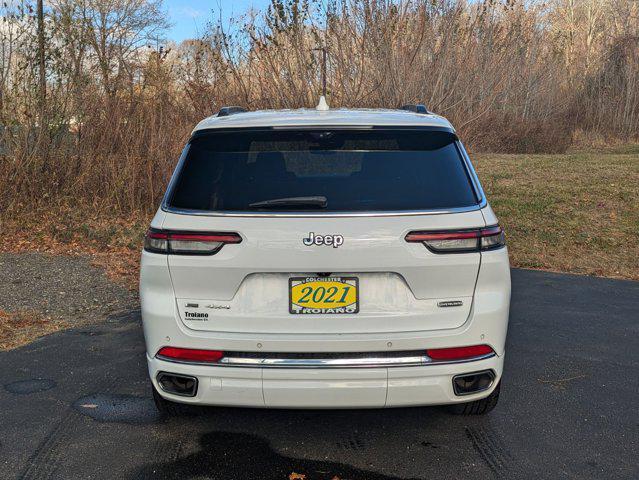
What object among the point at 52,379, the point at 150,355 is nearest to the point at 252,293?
the point at 150,355

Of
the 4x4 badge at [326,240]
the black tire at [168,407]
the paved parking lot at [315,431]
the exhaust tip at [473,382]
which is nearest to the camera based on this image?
the 4x4 badge at [326,240]

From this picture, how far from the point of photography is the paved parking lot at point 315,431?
309 cm

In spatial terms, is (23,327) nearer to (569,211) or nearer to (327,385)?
(327,385)

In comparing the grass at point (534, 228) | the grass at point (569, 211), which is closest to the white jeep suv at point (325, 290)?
the grass at point (534, 228)

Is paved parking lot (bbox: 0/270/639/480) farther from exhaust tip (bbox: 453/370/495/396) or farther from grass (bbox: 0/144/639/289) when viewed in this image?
grass (bbox: 0/144/639/289)

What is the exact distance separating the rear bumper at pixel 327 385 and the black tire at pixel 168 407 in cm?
68

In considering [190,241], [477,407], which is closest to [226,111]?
[190,241]

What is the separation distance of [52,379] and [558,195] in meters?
10.7

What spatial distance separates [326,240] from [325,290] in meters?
0.23

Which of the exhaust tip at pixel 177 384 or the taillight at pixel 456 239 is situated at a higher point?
the taillight at pixel 456 239

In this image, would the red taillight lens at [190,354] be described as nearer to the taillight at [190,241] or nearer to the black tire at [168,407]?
the taillight at [190,241]

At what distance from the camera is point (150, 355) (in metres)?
3.10

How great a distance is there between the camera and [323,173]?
328cm

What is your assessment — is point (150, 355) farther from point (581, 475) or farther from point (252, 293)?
point (581, 475)
